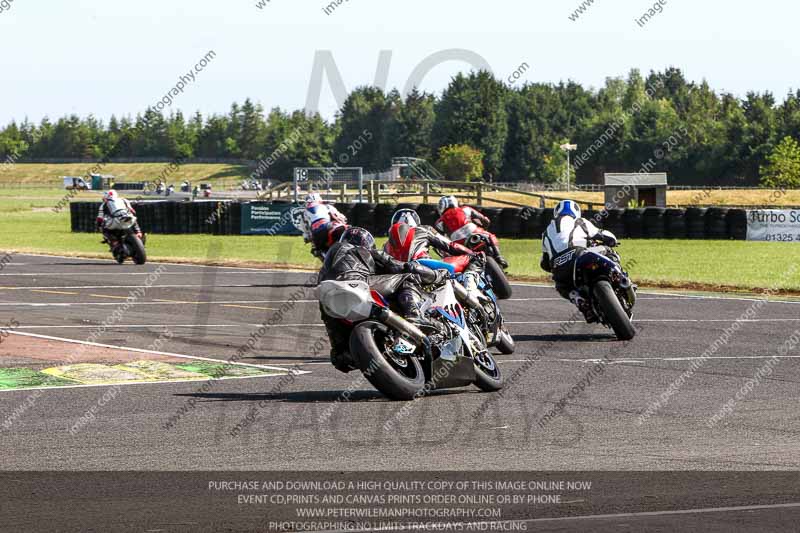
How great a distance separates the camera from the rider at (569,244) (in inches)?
600

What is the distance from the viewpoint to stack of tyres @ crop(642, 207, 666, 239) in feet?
123

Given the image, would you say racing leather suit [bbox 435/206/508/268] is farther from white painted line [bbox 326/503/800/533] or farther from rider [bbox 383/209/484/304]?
white painted line [bbox 326/503/800/533]

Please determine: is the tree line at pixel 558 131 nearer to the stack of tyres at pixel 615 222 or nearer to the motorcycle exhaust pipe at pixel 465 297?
the stack of tyres at pixel 615 222

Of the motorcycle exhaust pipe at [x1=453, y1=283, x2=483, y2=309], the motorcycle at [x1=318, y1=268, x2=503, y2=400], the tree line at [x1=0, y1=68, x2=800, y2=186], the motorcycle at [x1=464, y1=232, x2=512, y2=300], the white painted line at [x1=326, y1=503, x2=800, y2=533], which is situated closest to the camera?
the white painted line at [x1=326, y1=503, x2=800, y2=533]

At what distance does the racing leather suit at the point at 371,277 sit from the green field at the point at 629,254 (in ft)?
44.3

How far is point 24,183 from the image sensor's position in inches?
6590

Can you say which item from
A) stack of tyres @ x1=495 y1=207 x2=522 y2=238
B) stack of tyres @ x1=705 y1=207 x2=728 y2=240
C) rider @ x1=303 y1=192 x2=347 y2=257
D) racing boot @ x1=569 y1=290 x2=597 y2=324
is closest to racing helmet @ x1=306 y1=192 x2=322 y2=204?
rider @ x1=303 y1=192 x2=347 y2=257

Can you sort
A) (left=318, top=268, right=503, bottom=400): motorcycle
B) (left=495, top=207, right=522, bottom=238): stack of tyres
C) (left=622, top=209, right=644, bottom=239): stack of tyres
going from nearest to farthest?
(left=318, top=268, right=503, bottom=400): motorcycle, (left=622, top=209, right=644, bottom=239): stack of tyres, (left=495, top=207, right=522, bottom=238): stack of tyres

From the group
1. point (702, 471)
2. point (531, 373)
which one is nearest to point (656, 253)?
point (531, 373)

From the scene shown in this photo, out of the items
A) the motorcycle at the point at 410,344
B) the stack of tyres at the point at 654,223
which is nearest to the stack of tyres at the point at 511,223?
the stack of tyres at the point at 654,223

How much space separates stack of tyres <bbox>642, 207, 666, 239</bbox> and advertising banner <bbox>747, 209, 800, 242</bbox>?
257cm

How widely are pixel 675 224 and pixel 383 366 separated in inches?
1137

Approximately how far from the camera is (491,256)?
692 inches

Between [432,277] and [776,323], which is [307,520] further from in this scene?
[776,323]
